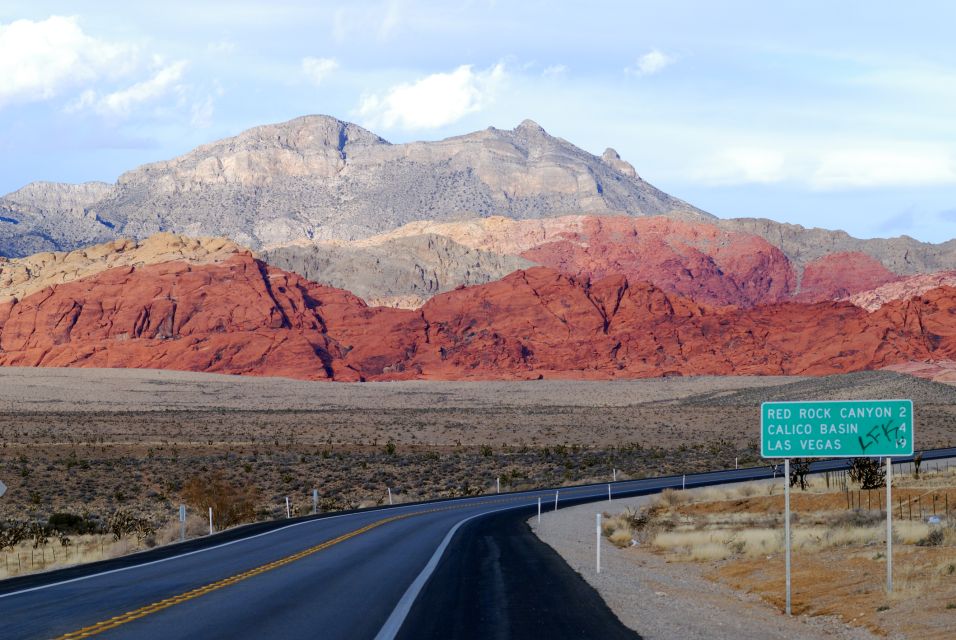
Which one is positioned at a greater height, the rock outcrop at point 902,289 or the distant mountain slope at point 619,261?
the distant mountain slope at point 619,261

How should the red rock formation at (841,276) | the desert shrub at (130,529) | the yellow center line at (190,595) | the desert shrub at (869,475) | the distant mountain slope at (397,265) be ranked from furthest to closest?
the red rock formation at (841,276), the distant mountain slope at (397,265), the desert shrub at (869,475), the desert shrub at (130,529), the yellow center line at (190,595)

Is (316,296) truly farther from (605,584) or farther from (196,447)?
(605,584)

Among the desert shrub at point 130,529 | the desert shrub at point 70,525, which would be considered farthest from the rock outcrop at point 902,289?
the desert shrub at point 70,525

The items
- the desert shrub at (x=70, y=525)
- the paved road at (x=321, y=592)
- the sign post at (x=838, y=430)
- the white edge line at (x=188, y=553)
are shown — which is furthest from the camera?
the desert shrub at (x=70, y=525)

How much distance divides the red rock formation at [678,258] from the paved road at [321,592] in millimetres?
158074

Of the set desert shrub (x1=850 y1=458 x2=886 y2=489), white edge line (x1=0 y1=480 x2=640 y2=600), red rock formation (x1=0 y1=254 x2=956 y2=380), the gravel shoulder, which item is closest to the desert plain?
white edge line (x1=0 y1=480 x2=640 y2=600)

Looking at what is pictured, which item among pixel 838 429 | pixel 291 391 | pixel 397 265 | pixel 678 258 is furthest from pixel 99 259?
pixel 838 429

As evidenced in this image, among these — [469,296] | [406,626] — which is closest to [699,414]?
[469,296]

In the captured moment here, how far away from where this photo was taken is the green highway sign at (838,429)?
14.0m

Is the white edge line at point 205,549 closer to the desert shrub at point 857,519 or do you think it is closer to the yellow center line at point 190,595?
the yellow center line at point 190,595

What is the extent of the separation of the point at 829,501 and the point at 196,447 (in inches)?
1603

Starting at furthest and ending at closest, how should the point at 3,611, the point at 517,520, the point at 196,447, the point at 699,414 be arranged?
the point at 699,414 → the point at 196,447 → the point at 517,520 → the point at 3,611

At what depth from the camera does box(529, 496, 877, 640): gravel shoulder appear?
13.1m

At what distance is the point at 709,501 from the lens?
3531cm
